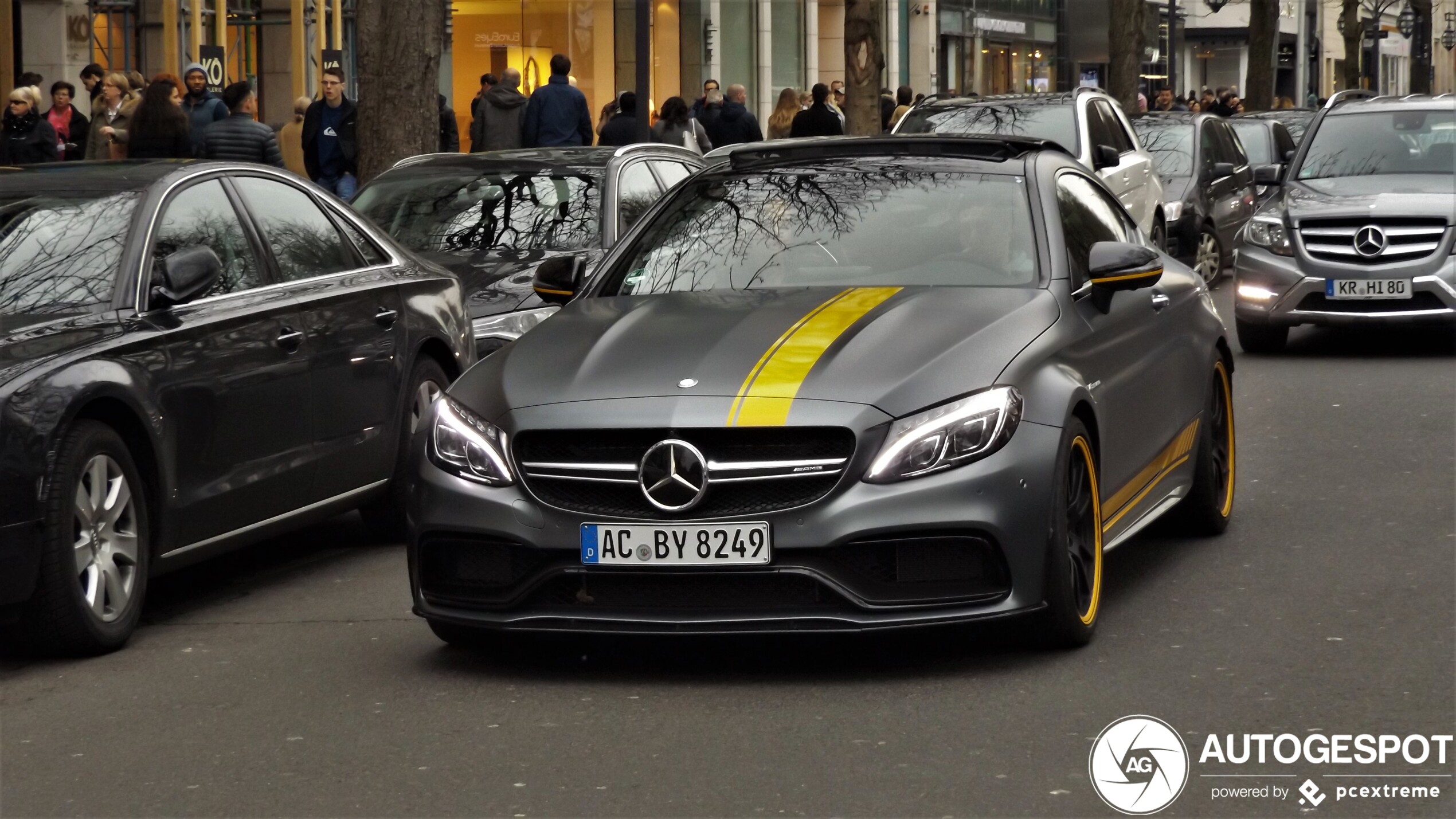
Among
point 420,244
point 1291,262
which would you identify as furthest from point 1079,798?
point 1291,262

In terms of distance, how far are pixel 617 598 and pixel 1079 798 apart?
1.58 meters

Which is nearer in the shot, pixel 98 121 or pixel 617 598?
pixel 617 598

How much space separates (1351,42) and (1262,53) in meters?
18.5

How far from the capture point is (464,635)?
6.52m

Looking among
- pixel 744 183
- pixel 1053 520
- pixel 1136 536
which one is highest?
pixel 744 183

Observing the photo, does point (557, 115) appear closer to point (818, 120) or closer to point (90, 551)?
point (818, 120)

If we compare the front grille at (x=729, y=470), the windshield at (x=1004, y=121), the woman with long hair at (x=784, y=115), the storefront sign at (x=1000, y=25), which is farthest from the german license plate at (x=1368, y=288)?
the storefront sign at (x=1000, y=25)

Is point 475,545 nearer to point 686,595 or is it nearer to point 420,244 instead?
point 686,595

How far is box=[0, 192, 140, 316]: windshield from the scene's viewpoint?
23.4 ft

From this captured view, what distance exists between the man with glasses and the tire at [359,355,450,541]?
9.47 meters

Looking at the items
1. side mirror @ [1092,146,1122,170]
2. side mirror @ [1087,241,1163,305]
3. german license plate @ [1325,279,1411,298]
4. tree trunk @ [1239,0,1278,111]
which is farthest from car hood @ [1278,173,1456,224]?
tree trunk @ [1239,0,1278,111]

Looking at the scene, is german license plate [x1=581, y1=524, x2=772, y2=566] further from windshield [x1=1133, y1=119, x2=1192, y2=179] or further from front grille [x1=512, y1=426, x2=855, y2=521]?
windshield [x1=1133, y1=119, x2=1192, y2=179]

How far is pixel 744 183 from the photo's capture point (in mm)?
7664

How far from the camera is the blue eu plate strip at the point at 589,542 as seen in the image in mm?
5957
